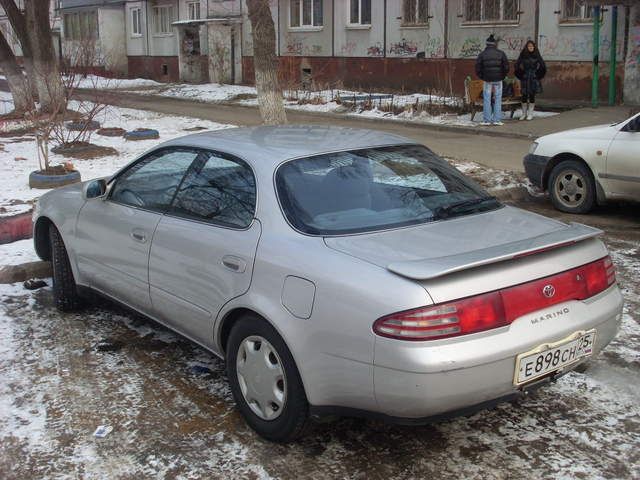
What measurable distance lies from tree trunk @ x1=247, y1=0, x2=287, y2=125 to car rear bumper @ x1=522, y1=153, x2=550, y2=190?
489 centimetres

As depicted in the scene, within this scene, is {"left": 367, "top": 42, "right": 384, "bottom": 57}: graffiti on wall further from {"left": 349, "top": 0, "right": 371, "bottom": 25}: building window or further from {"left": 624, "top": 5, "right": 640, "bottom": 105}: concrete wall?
{"left": 624, "top": 5, "right": 640, "bottom": 105}: concrete wall

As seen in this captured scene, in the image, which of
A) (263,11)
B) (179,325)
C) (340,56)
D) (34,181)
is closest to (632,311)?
(179,325)

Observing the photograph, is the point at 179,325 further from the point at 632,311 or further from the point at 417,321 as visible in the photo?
the point at 632,311

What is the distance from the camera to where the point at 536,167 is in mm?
8883

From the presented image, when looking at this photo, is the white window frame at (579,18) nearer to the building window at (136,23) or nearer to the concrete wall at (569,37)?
the concrete wall at (569,37)

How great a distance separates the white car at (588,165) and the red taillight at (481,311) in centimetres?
491

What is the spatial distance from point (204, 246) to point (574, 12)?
1821 centimetres

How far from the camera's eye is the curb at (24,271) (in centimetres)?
616

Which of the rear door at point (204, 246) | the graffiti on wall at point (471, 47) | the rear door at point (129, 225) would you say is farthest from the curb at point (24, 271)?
the graffiti on wall at point (471, 47)

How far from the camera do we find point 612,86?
18500 millimetres

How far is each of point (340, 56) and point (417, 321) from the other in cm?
2427

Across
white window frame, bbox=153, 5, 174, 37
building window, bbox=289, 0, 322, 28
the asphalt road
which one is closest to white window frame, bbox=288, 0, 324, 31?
building window, bbox=289, 0, 322, 28

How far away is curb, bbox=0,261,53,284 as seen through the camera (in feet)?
20.2

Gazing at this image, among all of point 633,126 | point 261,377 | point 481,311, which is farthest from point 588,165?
point 261,377
